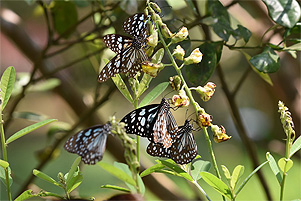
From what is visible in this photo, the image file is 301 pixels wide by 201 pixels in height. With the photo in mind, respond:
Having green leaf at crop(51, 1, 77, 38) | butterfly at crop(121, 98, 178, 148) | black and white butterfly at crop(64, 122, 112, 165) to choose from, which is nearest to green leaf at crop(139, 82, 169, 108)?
butterfly at crop(121, 98, 178, 148)

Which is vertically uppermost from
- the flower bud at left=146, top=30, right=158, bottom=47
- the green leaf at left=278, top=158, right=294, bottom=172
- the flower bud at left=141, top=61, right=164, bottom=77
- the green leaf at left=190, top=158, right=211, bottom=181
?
the flower bud at left=146, top=30, right=158, bottom=47

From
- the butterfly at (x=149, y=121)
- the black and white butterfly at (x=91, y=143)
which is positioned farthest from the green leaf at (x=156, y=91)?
the black and white butterfly at (x=91, y=143)

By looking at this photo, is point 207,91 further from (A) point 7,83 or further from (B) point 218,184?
(A) point 7,83

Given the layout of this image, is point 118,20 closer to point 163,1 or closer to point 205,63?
point 163,1

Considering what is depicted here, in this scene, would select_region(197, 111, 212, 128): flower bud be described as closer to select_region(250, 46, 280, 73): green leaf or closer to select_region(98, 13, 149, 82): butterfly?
select_region(98, 13, 149, 82): butterfly

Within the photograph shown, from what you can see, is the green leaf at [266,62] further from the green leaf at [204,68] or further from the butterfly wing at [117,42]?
the butterfly wing at [117,42]

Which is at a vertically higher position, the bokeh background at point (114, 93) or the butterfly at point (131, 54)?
the butterfly at point (131, 54)
